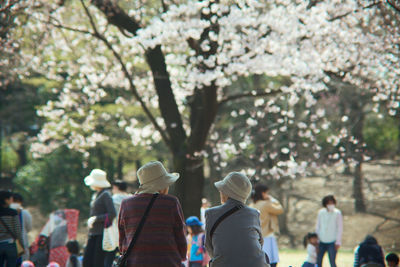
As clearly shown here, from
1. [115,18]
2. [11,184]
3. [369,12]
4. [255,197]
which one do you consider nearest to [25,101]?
[11,184]

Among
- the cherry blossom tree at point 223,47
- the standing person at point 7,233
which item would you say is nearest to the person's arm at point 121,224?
the standing person at point 7,233

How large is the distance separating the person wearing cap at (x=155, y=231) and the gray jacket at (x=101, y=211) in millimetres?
2804

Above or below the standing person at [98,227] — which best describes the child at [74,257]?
below

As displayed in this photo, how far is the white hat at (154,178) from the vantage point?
3.93 m

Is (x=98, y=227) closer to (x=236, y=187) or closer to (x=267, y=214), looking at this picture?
(x=267, y=214)

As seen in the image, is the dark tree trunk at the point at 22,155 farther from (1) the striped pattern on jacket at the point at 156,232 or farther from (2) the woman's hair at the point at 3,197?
(1) the striped pattern on jacket at the point at 156,232

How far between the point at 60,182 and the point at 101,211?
47.3 ft

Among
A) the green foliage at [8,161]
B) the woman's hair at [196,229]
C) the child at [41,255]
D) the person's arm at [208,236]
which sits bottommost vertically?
the child at [41,255]

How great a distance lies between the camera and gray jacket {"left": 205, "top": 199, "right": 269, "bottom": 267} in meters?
3.79

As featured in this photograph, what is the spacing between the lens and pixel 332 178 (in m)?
24.5

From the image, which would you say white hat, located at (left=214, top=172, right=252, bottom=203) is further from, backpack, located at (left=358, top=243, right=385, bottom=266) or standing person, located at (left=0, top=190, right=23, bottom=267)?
standing person, located at (left=0, top=190, right=23, bottom=267)

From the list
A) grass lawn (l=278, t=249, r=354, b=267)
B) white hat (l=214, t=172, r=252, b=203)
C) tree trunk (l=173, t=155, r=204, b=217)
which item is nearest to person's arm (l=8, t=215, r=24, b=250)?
white hat (l=214, t=172, r=252, b=203)

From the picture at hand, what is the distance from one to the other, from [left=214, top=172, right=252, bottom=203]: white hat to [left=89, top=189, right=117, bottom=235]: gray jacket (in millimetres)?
2990

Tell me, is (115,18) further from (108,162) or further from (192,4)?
(108,162)
